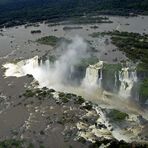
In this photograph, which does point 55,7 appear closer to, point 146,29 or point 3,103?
point 146,29

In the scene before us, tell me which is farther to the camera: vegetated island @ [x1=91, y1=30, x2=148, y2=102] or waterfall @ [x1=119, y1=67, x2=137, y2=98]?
vegetated island @ [x1=91, y1=30, x2=148, y2=102]

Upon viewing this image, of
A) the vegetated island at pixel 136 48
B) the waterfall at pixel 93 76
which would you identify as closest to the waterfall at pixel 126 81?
the vegetated island at pixel 136 48

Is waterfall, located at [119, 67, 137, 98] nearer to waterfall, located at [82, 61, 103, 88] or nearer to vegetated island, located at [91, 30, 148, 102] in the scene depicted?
vegetated island, located at [91, 30, 148, 102]

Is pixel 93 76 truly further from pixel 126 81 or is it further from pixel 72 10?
pixel 72 10

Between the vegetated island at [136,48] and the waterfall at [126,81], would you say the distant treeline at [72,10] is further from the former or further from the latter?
the waterfall at [126,81]

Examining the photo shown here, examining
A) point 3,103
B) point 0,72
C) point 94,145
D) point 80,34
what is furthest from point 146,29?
point 94,145

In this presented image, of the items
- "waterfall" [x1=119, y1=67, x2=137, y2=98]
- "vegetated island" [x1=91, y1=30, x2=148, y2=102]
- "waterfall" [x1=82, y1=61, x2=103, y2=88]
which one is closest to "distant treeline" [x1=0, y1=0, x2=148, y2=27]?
→ "vegetated island" [x1=91, y1=30, x2=148, y2=102]

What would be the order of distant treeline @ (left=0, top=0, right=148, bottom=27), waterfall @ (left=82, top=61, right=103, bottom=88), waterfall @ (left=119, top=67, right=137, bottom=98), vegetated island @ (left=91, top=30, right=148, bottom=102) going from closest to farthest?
1. waterfall @ (left=119, top=67, right=137, bottom=98)
2. vegetated island @ (left=91, top=30, right=148, bottom=102)
3. waterfall @ (left=82, top=61, right=103, bottom=88)
4. distant treeline @ (left=0, top=0, right=148, bottom=27)
